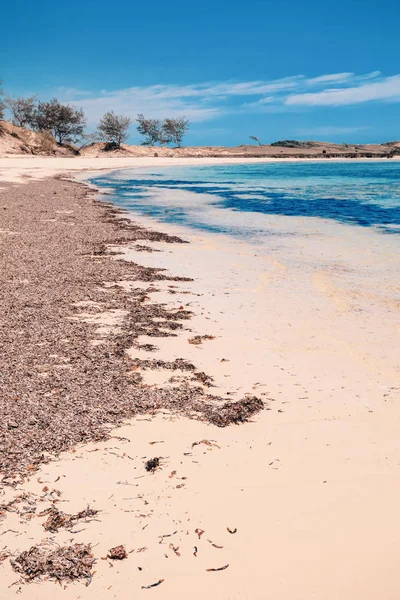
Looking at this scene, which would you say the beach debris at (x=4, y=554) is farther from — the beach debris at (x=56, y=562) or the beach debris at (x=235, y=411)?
the beach debris at (x=235, y=411)

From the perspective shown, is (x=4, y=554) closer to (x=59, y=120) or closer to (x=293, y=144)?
(x=59, y=120)

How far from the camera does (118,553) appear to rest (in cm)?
248

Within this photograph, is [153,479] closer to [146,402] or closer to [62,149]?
[146,402]

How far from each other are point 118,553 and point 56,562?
304 millimetres

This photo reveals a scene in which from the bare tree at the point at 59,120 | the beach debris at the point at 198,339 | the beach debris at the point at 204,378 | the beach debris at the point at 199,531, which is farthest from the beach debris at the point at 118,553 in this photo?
the bare tree at the point at 59,120

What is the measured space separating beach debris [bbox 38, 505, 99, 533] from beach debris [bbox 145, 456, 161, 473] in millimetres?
476

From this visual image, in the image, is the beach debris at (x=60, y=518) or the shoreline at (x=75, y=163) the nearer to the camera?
the beach debris at (x=60, y=518)

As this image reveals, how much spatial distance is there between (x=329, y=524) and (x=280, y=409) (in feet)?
4.27

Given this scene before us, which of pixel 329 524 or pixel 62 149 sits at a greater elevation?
pixel 62 149

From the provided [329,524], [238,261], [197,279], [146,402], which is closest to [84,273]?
Result: [197,279]

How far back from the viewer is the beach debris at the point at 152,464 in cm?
316

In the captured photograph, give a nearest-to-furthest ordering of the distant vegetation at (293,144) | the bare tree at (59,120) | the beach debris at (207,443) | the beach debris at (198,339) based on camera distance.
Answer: the beach debris at (207,443) < the beach debris at (198,339) < the bare tree at (59,120) < the distant vegetation at (293,144)

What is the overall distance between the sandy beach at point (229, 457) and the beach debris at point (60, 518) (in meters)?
0.02

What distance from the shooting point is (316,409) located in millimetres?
3941
